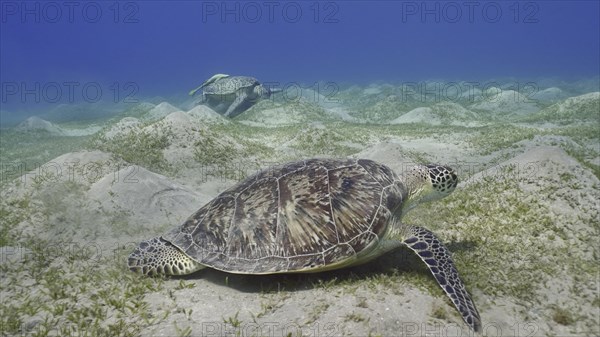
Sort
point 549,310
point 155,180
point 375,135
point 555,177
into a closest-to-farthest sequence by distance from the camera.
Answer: point 549,310 → point 555,177 → point 155,180 → point 375,135

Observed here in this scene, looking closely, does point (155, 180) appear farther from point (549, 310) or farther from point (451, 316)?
point (549, 310)

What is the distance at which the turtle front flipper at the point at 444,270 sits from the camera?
3172 mm

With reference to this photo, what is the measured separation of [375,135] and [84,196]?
1087 centimetres

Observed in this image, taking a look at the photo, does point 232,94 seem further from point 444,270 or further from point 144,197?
point 444,270

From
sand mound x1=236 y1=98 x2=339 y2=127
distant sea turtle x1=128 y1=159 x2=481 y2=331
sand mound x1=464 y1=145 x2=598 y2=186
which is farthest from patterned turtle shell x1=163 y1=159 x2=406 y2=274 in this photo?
sand mound x1=236 y1=98 x2=339 y2=127

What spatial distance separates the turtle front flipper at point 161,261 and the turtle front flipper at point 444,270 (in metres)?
2.59

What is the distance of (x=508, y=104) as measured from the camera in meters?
22.2

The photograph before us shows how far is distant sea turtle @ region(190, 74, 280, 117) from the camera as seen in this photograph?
1827cm

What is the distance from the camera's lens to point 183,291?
3.95 metres

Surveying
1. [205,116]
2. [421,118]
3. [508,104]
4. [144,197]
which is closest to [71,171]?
[144,197]

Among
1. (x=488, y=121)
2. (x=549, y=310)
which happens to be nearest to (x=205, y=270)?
(x=549, y=310)

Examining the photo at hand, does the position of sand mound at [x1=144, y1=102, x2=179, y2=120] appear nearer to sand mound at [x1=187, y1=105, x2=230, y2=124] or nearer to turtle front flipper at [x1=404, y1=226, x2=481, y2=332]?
sand mound at [x1=187, y1=105, x2=230, y2=124]

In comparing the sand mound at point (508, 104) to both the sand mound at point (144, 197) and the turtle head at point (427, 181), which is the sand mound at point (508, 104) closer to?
the turtle head at point (427, 181)

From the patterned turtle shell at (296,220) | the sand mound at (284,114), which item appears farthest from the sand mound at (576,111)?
the patterned turtle shell at (296,220)
